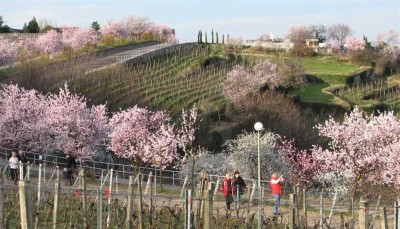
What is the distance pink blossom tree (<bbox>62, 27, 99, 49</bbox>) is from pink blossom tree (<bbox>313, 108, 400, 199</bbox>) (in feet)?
172

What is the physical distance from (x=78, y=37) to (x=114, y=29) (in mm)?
21286

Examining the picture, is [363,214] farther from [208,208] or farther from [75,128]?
[75,128]

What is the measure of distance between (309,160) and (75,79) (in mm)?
21491

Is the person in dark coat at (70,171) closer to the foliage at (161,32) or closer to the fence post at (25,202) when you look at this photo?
the fence post at (25,202)

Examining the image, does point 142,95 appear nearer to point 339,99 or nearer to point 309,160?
point 309,160

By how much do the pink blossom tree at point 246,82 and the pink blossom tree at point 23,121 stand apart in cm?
2225

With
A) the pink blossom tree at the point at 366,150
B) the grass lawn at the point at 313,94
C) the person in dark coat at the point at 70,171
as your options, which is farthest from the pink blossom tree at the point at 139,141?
the grass lawn at the point at 313,94

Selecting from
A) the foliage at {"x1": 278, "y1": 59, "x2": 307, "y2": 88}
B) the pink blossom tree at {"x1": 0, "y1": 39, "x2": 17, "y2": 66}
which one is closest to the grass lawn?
the foliage at {"x1": 278, "y1": 59, "x2": 307, "y2": 88}

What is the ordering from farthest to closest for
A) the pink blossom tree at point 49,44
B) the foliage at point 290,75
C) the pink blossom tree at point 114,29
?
the pink blossom tree at point 114,29
the pink blossom tree at point 49,44
the foliage at point 290,75

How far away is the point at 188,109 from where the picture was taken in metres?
58.4

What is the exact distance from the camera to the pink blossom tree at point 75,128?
127ft

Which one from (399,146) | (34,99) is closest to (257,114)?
(34,99)

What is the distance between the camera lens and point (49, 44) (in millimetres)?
82312

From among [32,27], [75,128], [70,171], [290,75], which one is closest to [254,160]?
[75,128]
